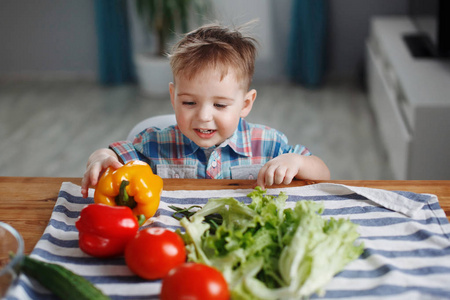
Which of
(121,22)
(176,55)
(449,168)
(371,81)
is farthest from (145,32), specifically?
(176,55)

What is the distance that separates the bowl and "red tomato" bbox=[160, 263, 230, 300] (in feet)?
0.81

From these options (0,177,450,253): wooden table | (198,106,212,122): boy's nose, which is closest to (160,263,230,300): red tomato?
(0,177,450,253): wooden table

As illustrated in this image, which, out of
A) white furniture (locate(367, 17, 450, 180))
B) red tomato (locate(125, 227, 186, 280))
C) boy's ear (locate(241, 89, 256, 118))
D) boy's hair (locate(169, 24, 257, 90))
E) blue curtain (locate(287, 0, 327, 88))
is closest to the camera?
red tomato (locate(125, 227, 186, 280))

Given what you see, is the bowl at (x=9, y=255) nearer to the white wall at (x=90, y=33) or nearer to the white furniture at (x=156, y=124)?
the white furniture at (x=156, y=124)

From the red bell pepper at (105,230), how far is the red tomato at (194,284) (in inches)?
7.3

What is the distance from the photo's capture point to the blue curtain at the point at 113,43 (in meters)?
4.38

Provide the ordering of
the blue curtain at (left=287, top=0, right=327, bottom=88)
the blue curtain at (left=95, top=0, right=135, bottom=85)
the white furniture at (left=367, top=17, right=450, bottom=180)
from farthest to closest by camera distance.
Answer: the blue curtain at (left=95, top=0, right=135, bottom=85), the blue curtain at (left=287, top=0, right=327, bottom=88), the white furniture at (left=367, top=17, right=450, bottom=180)

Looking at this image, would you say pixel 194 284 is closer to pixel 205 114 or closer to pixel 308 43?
pixel 205 114

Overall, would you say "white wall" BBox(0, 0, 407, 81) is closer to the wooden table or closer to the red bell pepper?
the wooden table

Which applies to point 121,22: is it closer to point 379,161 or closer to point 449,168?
point 379,161

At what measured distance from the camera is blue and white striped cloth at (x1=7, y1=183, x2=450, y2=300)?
0.84 meters

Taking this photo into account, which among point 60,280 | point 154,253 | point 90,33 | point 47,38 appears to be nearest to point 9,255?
point 60,280

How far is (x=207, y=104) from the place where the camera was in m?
1.29

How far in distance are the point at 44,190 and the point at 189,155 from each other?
0.42 meters
